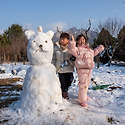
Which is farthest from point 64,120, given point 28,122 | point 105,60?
point 105,60

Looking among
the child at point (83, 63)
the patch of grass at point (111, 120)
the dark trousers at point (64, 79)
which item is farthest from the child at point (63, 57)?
the patch of grass at point (111, 120)

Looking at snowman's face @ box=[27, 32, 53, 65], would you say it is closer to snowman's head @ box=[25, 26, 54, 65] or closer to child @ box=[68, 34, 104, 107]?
snowman's head @ box=[25, 26, 54, 65]

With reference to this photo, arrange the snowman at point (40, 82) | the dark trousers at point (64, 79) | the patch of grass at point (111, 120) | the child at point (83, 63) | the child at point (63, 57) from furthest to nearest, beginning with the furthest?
the dark trousers at point (64, 79) → the child at point (63, 57) → the child at point (83, 63) → the snowman at point (40, 82) → the patch of grass at point (111, 120)

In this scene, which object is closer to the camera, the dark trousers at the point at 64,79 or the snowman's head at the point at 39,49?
the snowman's head at the point at 39,49

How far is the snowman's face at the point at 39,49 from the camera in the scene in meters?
2.88

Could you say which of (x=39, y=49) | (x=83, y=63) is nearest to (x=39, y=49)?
(x=39, y=49)

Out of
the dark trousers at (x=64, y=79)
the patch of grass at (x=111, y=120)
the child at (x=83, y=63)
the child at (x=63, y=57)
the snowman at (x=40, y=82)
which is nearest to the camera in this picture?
the patch of grass at (x=111, y=120)

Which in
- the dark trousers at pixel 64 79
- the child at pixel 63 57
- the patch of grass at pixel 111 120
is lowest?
the patch of grass at pixel 111 120

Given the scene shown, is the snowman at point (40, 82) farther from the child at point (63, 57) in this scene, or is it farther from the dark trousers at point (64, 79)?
the dark trousers at point (64, 79)

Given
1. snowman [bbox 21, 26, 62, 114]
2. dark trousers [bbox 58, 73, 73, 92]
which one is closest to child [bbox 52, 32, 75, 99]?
dark trousers [bbox 58, 73, 73, 92]

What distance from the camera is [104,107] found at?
3.21 m

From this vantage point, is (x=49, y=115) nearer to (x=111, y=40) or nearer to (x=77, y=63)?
(x=77, y=63)

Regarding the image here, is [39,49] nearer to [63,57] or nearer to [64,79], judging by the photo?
[63,57]

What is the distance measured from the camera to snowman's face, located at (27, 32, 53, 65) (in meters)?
2.88
